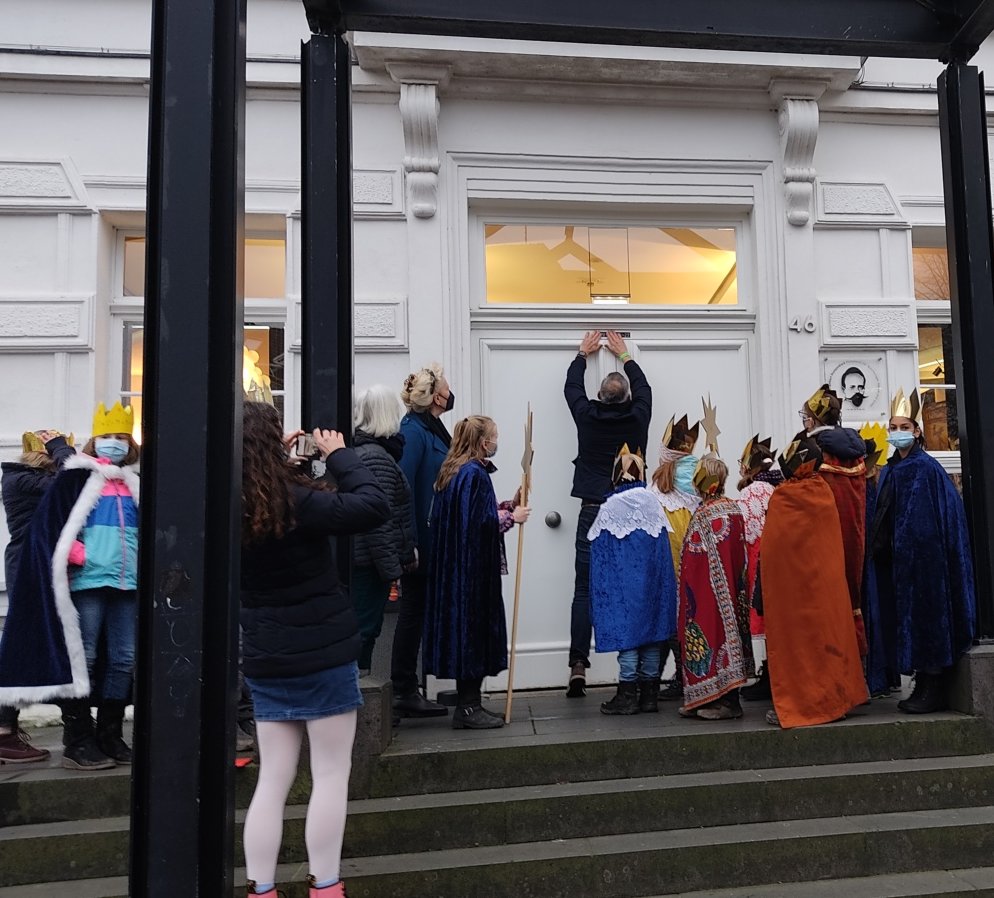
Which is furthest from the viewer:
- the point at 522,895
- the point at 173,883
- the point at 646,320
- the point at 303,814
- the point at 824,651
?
the point at 646,320

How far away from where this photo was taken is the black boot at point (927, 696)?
4609mm

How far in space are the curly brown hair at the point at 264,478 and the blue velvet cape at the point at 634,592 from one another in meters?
2.33

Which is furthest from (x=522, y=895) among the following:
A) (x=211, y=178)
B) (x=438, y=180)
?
(x=438, y=180)

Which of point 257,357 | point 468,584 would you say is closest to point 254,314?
point 257,357

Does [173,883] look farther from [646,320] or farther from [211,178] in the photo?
[646,320]

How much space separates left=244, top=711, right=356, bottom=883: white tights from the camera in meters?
2.93

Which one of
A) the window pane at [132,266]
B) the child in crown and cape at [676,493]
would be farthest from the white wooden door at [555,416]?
the window pane at [132,266]

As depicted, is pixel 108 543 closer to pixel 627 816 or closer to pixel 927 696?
pixel 627 816

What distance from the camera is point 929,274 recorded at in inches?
278

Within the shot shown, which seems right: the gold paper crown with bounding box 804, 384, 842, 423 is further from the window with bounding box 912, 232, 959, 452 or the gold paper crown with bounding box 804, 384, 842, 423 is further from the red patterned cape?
the window with bounding box 912, 232, 959, 452

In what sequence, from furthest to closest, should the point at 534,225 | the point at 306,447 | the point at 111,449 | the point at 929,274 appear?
the point at 929,274, the point at 534,225, the point at 111,449, the point at 306,447

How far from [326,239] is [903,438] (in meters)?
3.28

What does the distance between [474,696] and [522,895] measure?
122cm

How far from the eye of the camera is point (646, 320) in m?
6.52
